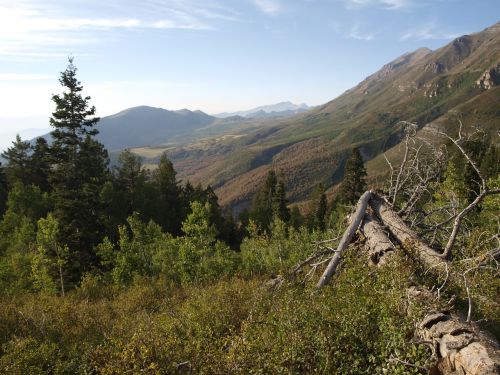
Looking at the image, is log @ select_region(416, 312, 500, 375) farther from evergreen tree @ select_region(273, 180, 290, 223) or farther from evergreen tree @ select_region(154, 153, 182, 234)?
evergreen tree @ select_region(273, 180, 290, 223)

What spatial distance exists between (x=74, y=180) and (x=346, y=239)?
27.7 meters

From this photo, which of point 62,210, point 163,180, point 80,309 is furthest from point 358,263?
point 163,180

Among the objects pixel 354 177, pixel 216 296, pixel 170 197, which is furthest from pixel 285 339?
pixel 170 197

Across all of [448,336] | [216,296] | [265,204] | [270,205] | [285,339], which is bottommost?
[270,205]

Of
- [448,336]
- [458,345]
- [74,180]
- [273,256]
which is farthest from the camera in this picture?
[74,180]

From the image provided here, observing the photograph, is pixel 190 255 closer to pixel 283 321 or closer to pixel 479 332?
pixel 283 321

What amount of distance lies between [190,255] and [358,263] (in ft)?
52.6

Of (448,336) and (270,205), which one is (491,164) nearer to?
(270,205)

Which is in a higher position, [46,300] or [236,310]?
[236,310]

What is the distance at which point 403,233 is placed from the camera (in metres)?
8.81

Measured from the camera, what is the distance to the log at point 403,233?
7500mm

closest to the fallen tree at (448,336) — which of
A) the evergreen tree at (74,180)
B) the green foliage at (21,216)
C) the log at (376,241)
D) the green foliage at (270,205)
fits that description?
the log at (376,241)

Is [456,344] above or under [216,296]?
above

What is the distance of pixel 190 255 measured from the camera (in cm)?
2259
